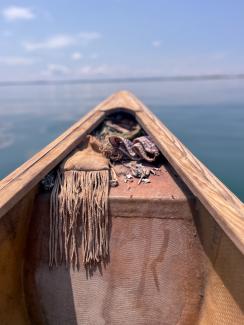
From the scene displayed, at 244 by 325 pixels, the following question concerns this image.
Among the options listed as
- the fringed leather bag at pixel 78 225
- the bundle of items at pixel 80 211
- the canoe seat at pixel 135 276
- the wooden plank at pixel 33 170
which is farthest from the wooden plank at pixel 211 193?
the wooden plank at pixel 33 170

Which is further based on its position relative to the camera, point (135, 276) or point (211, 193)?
point (135, 276)

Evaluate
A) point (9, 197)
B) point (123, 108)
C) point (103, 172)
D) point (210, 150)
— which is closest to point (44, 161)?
point (103, 172)

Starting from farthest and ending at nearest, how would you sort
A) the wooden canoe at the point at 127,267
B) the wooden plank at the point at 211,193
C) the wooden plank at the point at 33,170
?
the wooden canoe at the point at 127,267 < the wooden plank at the point at 33,170 < the wooden plank at the point at 211,193

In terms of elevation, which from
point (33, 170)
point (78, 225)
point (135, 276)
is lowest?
point (135, 276)

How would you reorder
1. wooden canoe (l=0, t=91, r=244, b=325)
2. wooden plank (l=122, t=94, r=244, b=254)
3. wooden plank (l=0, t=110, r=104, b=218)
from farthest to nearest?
wooden canoe (l=0, t=91, r=244, b=325), wooden plank (l=0, t=110, r=104, b=218), wooden plank (l=122, t=94, r=244, b=254)

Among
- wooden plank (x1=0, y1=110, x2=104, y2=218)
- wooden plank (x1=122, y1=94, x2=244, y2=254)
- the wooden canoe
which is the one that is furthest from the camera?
the wooden canoe

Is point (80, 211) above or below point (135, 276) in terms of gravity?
above

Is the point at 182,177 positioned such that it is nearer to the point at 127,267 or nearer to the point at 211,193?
the point at 211,193

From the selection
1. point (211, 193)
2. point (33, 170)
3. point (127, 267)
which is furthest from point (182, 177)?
point (33, 170)

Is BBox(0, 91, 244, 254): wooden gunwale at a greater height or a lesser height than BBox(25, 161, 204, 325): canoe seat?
greater

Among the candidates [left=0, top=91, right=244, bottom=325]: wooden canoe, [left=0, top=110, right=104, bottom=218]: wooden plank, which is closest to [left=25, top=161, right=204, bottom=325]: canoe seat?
[left=0, top=91, right=244, bottom=325]: wooden canoe

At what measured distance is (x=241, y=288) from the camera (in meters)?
1.37

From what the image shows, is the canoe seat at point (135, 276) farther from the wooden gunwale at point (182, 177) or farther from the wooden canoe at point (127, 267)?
the wooden gunwale at point (182, 177)

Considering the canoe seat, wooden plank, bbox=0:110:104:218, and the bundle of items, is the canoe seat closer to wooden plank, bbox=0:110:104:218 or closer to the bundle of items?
the bundle of items
